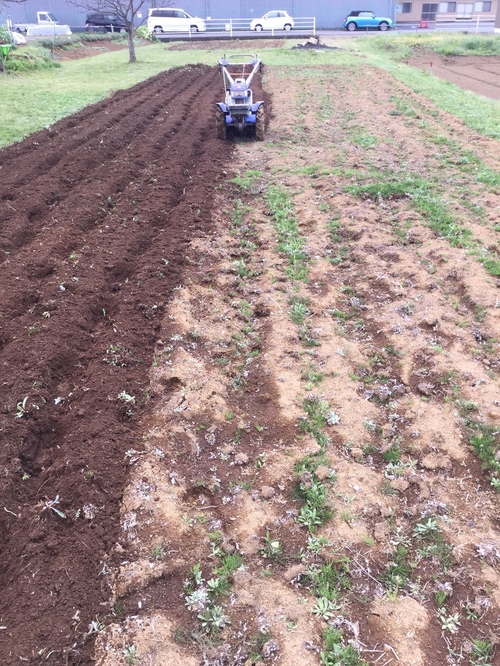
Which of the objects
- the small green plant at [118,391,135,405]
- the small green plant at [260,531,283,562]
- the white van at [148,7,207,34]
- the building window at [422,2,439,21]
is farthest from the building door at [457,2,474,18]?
the small green plant at [260,531,283,562]

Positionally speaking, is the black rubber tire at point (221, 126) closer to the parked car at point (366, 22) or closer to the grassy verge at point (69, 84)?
the grassy verge at point (69, 84)

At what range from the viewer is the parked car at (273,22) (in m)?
41.1

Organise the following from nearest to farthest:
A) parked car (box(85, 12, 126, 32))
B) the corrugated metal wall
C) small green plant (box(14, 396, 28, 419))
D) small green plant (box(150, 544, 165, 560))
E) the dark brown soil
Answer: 1. the dark brown soil
2. small green plant (box(150, 544, 165, 560))
3. small green plant (box(14, 396, 28, 419))
4. parked car (box(85, 12, 126, 32))
5. the corrugated metal wall

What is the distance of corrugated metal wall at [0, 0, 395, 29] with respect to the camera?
4512 cm

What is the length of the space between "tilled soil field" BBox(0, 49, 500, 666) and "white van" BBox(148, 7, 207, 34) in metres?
37.2

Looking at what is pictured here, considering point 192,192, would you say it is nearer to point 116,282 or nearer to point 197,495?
point 116,282

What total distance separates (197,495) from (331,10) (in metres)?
51.6

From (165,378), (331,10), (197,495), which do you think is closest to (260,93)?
(165,378)

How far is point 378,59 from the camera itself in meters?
26.8

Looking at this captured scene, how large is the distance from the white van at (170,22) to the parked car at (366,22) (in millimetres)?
11618

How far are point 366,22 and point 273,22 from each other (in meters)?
7.29

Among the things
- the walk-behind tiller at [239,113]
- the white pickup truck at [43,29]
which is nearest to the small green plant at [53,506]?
the walk-behind tiller at [239,113]

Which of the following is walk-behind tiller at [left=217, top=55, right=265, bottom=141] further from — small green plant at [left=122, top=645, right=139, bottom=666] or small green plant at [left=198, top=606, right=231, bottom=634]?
small green plant at [left=122, top=645, right=139, bottom=666]

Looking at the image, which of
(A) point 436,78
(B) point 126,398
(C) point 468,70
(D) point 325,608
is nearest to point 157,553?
(D) point 325,608
